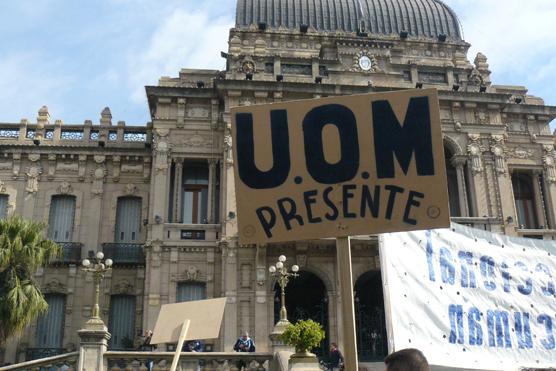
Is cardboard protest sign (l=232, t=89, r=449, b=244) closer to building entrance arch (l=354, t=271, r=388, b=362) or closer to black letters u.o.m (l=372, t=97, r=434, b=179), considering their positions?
black letters u.o.m (l=372, t=97, r=434, b=179)

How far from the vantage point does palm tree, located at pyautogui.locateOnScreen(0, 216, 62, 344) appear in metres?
20.0

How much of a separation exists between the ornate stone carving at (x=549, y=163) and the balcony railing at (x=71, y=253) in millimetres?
20196

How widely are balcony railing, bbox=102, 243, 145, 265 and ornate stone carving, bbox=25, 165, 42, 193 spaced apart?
411 centimetres

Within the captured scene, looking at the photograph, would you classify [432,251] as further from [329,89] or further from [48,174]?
[48,174]

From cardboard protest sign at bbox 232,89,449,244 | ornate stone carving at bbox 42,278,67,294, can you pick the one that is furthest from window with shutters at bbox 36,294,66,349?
cardboard protest sign at bbox 232,89,449,244

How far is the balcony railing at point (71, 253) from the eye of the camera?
1068 inches

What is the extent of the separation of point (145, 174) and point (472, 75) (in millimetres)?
15128

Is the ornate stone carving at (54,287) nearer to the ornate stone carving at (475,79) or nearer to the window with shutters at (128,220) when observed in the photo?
the window with shutters at (128,220)

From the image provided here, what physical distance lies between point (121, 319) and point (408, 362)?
24822 millimetres

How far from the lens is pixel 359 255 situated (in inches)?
982

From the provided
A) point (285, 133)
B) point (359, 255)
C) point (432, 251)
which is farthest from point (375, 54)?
point (285, 133)

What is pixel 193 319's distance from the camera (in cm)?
941

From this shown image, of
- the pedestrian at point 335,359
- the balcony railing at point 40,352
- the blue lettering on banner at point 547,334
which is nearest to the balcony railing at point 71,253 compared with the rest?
the balcony railing at point 40,352

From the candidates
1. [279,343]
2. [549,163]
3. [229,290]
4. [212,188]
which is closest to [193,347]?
[229,290]
